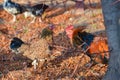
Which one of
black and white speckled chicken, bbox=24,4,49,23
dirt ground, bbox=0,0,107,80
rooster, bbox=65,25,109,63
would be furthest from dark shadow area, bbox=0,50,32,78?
black and white speckled chicken, bbox=24,4,49,23

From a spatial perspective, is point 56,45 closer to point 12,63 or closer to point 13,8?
point 12,63

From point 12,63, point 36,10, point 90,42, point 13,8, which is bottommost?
point 12,63

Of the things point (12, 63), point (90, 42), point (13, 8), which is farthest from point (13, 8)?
point (90, 42)

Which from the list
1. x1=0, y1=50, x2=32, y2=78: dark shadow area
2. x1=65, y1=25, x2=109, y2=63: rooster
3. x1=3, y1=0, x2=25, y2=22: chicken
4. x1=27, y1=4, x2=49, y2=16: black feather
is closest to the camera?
x1=65, y1=25, x2=109, y2=63: rooster

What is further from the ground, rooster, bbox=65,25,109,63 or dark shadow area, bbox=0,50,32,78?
rooster, bbox=65,25,109,63

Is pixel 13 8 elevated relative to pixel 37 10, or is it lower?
elevated

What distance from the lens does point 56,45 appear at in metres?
6.63

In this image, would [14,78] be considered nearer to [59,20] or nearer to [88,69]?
[88,69]

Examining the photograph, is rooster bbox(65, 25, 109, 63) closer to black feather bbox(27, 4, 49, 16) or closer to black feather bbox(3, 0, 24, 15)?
black feather bbox(27, 4, 49, 16)

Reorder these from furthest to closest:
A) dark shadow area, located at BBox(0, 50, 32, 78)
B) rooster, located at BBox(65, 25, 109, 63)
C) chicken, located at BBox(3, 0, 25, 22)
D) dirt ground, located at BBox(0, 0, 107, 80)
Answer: chicken, located at BBox(3, 0, 25, 22), dark shadow area, located at BBox(0, 50, 32, 78), dirt ground, located at BBox(0, 0, 107, 80), rooster, located at BBox(65, 25, 109, 63)

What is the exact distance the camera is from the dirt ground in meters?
5.88

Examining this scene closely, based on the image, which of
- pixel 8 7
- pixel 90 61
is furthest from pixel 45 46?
pixel 8 7

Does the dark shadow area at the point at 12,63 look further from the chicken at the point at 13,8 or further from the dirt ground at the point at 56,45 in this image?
the chicken at the point at 13,8

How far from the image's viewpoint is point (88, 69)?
5.92 metres
